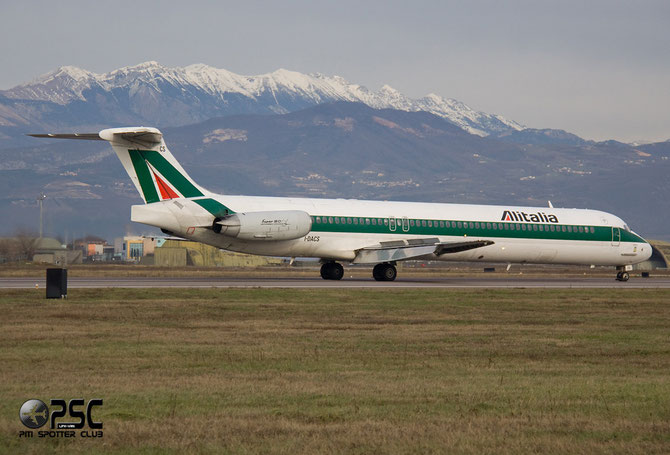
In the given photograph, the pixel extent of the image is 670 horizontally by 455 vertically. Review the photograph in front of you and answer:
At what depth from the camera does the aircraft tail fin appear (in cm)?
3591

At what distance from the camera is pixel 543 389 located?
542 inches

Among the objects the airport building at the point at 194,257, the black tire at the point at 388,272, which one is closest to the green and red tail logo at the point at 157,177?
the black tire at the point at 388,272

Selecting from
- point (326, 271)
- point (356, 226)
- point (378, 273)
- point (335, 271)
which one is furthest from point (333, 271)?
point (356, 226)

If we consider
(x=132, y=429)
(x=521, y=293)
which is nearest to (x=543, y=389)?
(x=132, y=429)

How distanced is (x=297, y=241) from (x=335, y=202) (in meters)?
3.45

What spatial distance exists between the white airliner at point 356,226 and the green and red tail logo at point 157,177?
4 cm

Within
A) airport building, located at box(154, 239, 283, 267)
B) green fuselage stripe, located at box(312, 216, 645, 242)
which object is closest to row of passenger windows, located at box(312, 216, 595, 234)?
green fuselage stripe, located at box(312, 216, 645, 242)

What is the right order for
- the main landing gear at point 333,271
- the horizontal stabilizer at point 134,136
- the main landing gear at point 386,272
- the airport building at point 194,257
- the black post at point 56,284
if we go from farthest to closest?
the airport building at point 194,257 → the main landing gear at point 333,271 → the main landing gear at point 386,272 → the horizontal stabilizer at point 134,136 → the black post at point 56,284

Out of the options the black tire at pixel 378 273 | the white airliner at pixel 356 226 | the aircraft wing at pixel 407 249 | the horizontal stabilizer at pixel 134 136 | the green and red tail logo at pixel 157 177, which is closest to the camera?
the horizontal stabilizer at pixel 134 136

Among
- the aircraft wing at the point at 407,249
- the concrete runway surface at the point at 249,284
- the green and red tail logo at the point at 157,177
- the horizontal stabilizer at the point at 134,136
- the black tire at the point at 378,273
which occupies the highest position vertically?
the horizontal stabilizer at the point at 134,136

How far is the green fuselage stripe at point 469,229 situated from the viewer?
4200 centimetres

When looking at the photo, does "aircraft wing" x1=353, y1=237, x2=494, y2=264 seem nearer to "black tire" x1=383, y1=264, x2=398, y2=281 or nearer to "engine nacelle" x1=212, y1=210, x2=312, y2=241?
"black tire" x1=383, y1=264, x2=398, y2=281

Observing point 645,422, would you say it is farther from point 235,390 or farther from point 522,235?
point 522,235

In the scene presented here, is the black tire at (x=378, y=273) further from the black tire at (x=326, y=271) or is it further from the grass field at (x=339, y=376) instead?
the grass field at (x=339, y=376)
